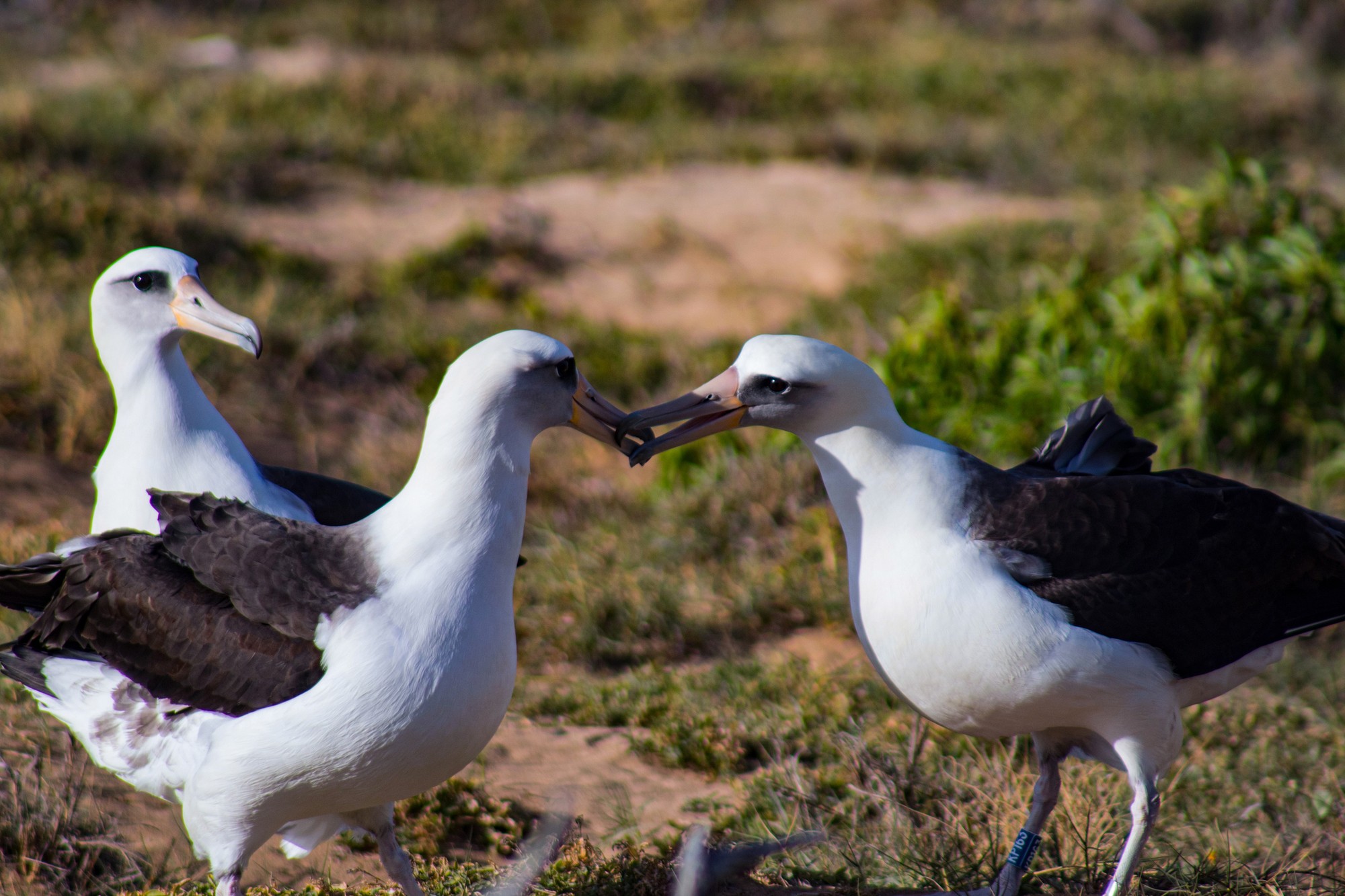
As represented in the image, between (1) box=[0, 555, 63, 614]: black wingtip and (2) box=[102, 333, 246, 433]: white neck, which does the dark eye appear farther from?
(1) box=[0, 555, 63, 614]: black wingtip

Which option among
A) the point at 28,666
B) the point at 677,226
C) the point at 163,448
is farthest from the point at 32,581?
the point at 677,226

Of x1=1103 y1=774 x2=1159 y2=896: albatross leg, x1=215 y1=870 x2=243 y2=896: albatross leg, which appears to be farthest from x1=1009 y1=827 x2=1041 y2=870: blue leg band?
x1=215 y1=870 x2=243 y2=896: albatross leg

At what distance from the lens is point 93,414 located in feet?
21.8

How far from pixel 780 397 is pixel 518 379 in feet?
2.18

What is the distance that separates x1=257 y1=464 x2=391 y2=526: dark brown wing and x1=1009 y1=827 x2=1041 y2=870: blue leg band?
2.12 metres

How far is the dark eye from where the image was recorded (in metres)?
4.15

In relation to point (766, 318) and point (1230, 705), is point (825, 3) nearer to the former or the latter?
point (766, 318)

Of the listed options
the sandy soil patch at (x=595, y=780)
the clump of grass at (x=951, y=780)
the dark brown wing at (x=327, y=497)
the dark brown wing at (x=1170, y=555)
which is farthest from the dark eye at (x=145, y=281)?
the dark brown wing at (x=1170, y=555)

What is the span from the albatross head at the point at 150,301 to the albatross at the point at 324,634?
96 cm

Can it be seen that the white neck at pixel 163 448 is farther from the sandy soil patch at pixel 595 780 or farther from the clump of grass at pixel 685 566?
the clump of grass at pixel 685 566

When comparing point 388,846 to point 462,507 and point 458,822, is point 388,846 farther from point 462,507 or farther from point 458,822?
point 462,507

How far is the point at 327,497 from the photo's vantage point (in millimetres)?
4156

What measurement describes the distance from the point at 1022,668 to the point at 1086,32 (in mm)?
17400

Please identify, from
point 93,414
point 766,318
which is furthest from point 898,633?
point 766,318
